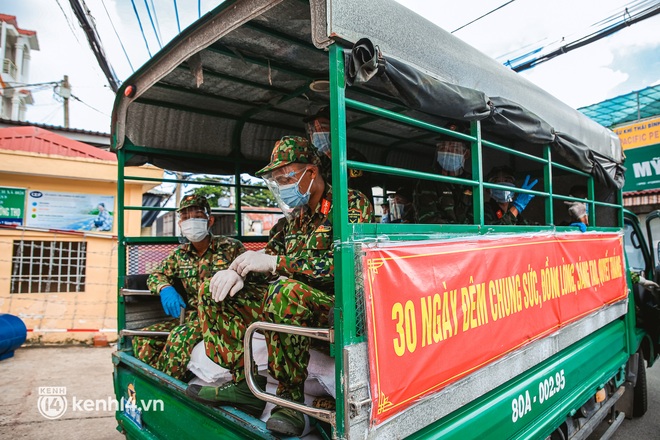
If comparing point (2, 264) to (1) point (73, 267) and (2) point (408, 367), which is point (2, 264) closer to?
(1) point (73, 267)

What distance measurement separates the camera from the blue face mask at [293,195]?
216 cm

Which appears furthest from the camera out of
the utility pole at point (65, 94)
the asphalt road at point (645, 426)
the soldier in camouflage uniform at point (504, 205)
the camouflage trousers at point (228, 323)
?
the utility pole at point (65, 94)

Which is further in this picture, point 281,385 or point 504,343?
point 504,343

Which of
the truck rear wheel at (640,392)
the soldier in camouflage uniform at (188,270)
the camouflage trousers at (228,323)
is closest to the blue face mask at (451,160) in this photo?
the camouflage trousers at (228,323)

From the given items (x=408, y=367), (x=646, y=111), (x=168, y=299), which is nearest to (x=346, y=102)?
(x=408, y=367)

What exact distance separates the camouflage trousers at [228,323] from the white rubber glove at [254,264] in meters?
0.24

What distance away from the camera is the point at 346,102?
1485mm

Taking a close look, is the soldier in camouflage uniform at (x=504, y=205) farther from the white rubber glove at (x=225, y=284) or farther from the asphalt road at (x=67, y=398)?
the asphalt road at (x=67, y=398)

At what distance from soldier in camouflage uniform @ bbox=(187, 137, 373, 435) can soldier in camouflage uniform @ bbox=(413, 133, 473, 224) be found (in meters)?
0.94

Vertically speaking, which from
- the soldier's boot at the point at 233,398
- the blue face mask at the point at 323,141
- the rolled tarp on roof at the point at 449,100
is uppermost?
Answer: the blue face mask at the point at 323,141

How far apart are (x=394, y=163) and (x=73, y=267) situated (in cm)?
620

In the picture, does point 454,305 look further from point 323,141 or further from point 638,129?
point 638,129

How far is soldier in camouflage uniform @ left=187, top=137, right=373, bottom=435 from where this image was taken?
1.75 m

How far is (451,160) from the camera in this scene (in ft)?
9.00
